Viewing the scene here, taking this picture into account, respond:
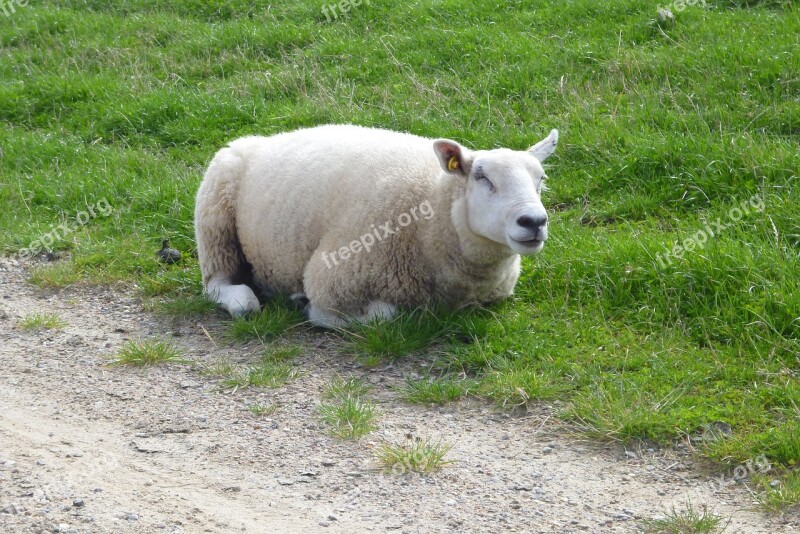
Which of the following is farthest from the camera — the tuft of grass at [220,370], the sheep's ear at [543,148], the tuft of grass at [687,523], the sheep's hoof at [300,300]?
the sheep's hoof at [300,300]

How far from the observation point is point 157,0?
42.9 feet

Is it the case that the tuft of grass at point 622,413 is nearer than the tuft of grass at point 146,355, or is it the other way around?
the tuft of grass at point 622,413

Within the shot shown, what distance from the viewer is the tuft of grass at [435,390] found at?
Result: 5469mm

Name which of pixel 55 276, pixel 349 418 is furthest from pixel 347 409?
pixel 55 276

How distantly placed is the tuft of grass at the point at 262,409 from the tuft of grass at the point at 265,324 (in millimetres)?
954

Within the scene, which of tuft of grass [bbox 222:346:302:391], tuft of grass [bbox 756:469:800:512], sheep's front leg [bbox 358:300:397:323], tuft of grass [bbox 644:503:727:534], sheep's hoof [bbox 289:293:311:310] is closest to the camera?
tuft of grass [bbox 644:503:727:534]

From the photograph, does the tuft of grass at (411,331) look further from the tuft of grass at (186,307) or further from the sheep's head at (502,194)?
the tuft of grass at (186,307)

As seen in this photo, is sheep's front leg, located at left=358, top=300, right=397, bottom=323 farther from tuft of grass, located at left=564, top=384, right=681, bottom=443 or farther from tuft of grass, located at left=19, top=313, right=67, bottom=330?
tuft of grass, located at left=19, top=313, right=67, bottom=330

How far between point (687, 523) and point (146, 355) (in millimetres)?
3258

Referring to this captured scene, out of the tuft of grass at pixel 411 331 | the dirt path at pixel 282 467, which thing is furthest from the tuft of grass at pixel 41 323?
the tuft of grass at pixel 411 331

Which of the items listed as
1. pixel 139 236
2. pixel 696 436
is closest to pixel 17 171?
pixel 139 236

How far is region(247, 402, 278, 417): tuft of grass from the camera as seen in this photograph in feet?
17.5

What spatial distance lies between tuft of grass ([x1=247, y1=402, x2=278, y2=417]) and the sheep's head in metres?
1.56


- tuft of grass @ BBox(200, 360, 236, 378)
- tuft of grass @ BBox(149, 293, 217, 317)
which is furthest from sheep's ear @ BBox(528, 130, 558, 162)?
tuft of grass @ BBox(149, 293, 217, 317)
